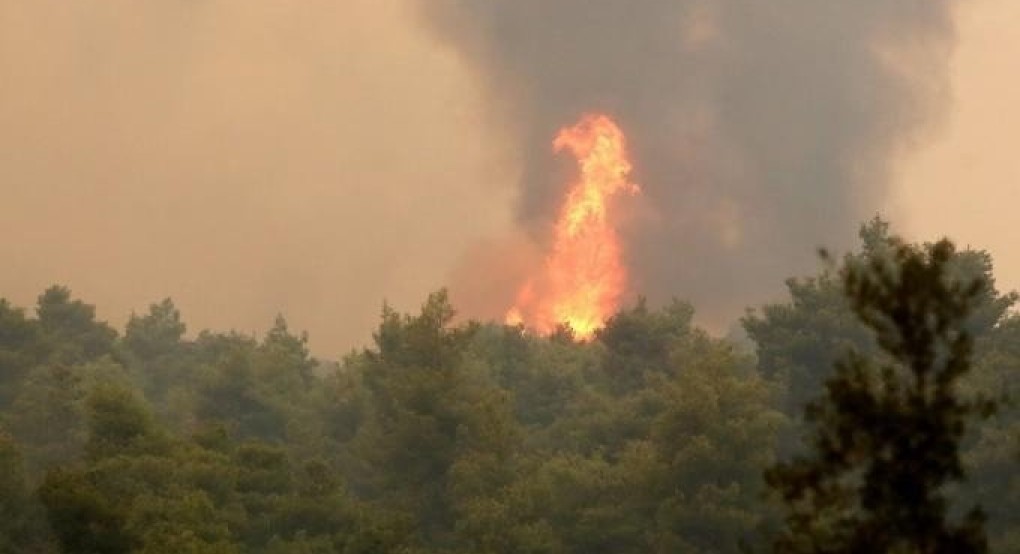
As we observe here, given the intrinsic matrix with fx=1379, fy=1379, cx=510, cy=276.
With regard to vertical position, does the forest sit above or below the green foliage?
above

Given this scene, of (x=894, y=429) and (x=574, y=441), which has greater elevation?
(x=574, y=441)

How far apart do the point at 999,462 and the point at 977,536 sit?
112ft

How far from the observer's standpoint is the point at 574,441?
62.7m

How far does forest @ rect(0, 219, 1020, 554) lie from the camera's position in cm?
1403

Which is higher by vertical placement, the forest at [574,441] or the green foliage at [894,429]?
the forest at [574,441]

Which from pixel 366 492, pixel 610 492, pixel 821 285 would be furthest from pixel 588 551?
pixel 821 285

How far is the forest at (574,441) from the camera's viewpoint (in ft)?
46.0

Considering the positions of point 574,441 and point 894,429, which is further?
point 574,441

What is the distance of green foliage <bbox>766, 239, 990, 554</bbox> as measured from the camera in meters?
13.7

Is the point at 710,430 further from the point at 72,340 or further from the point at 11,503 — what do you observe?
the point at 72,340

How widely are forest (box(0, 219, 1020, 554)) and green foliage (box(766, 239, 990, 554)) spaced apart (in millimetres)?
22

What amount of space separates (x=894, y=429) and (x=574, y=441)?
49.1 m

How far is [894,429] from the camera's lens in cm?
1388

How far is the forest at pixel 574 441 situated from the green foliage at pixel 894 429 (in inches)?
0.9
